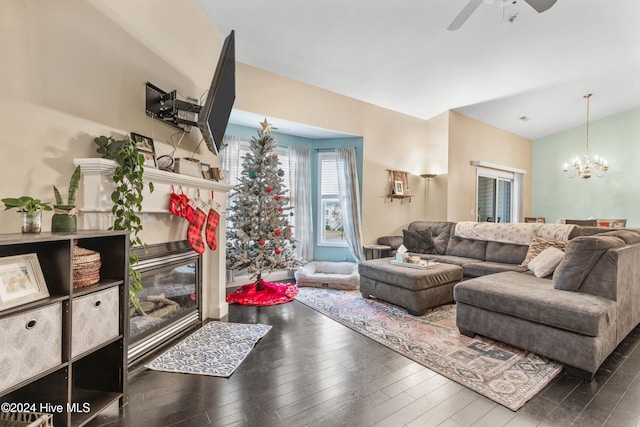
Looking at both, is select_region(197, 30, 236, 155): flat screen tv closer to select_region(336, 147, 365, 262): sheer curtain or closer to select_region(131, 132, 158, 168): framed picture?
select_region(131, 132, 158, 168): framed picture

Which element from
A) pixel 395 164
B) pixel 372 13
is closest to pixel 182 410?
pixel 372 13

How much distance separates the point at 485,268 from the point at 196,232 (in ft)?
11.4

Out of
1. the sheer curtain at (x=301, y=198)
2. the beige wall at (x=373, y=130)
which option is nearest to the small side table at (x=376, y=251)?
the beige wall at (x=373, y=130)

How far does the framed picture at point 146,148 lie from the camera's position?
2.13 m

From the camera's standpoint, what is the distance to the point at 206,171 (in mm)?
2916

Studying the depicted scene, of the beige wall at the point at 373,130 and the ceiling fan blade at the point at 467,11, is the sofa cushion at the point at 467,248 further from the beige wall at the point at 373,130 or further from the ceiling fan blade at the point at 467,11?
the ceiling fan blade at the point at 467,11

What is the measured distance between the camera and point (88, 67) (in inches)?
71.4

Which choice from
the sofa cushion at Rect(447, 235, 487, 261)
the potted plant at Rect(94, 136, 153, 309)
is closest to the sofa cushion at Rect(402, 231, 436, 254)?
the sofa cushion at Rect(447, 235, 487, 261)

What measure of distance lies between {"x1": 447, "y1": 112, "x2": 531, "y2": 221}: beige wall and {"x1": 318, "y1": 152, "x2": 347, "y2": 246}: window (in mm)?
2233

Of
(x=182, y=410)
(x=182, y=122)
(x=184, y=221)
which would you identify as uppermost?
(x=182, y=122)

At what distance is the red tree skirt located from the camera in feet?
12.3

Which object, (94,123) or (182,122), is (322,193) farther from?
(94,123)

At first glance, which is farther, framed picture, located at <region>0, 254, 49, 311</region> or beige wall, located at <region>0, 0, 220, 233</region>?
beige wall, located at <region>0, 0, 220, 233</region>

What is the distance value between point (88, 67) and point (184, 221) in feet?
4.48
